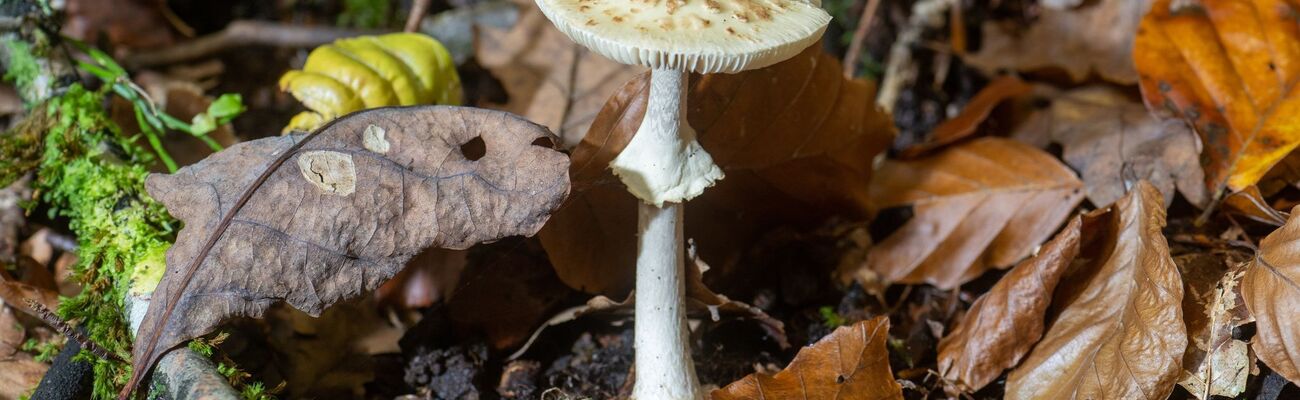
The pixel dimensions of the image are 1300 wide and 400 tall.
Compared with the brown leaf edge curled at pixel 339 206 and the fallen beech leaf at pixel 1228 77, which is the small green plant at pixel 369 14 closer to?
the brown leaf edge curled at pixel 339 206

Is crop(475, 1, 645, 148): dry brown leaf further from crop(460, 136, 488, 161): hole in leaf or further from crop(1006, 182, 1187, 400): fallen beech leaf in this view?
crop(1006, 182, 1187, 400): fallen beech leaf

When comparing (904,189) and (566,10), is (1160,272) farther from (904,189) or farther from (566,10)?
(566,10)

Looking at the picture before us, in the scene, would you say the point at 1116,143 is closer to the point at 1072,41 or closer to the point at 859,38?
the point at 1072,41

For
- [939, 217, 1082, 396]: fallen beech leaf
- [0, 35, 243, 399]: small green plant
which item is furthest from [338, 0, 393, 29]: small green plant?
[939, 217, 1082, 396]: fallen beech leaf

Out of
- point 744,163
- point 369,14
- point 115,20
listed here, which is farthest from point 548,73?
point 115,20

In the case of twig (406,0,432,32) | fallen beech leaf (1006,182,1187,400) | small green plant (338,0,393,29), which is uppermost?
twig (406,0,432,32)

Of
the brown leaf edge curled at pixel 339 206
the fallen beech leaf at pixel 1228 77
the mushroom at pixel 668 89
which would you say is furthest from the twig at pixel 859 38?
the brown leaf edge curled at pixel 339 206
